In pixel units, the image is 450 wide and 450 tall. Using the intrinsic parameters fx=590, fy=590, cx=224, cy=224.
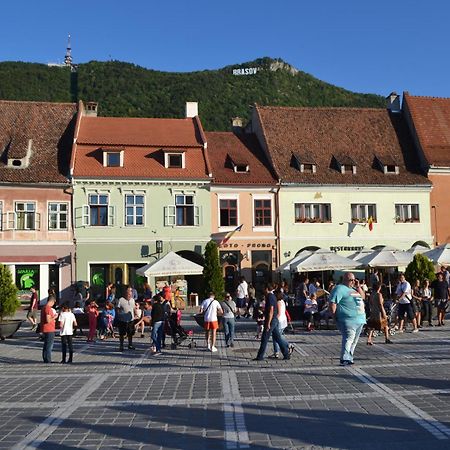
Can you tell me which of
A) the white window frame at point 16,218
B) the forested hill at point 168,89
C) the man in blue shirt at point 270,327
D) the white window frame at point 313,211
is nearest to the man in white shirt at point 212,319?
the man in blue shirt at point 270,327

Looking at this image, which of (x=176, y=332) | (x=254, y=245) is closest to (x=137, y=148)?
(x=254, y=245)

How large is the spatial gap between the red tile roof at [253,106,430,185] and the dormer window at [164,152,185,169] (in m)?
5.48

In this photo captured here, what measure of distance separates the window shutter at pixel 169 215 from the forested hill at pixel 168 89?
41487 mm

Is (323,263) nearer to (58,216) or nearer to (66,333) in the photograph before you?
(66,333)

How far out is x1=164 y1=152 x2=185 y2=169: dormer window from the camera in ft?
108

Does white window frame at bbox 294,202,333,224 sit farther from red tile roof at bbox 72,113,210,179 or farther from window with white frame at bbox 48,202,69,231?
window with white frame at bbox 48,202,69,231

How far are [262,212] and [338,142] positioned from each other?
24.4 feet

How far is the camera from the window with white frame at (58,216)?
3112 centimetres

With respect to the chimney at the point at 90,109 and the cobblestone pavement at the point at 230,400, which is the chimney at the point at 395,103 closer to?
the chimney at the point at 90,109

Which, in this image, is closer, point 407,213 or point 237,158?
point 237,158

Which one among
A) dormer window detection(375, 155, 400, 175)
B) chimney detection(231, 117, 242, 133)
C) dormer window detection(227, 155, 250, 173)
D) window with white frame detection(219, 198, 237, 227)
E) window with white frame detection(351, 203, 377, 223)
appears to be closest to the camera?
window with white frame detection(219, 198, 237, 227)

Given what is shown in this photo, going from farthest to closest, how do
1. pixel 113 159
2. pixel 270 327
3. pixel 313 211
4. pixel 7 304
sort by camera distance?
pixel 313 211 → pixel 113 159 → pixel 7 304 → pixel 270 327

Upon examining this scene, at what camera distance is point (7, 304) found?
61.5 ft

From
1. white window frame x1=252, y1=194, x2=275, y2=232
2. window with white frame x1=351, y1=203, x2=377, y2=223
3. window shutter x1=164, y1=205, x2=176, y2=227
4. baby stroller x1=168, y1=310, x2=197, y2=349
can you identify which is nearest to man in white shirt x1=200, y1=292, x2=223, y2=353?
baby stroller x1=168, y1=310, x2=197, y2=349
